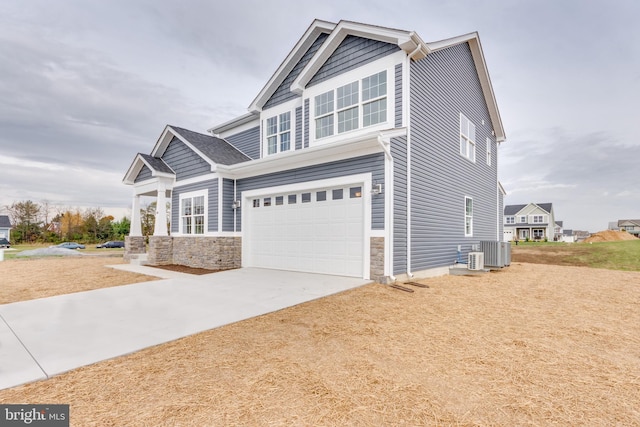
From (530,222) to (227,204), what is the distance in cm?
5326

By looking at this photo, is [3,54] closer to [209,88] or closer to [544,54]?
Answer: [209,88]

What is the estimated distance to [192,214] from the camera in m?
12.5

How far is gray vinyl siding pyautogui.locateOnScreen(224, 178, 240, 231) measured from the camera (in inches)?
444

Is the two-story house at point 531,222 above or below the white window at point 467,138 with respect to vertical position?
below

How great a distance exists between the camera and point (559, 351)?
3686 millimetres

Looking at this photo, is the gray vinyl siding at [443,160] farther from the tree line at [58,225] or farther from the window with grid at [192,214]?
the tree line at [58,225]

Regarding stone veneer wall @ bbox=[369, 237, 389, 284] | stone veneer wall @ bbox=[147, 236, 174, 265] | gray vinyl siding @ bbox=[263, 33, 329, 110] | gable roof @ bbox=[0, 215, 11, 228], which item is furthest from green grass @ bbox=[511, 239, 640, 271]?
gable roof @ bbox=[0, 215, 11, 228]

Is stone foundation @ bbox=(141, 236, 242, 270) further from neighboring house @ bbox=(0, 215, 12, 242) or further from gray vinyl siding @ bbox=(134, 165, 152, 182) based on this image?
neighboring house @ bbox=(0, 215, 12, 242)

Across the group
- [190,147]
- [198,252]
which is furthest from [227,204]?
[190,147]

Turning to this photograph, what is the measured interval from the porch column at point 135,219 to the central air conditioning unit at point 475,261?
14910 millimetres

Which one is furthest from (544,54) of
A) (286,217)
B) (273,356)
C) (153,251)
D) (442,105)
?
(153,251)

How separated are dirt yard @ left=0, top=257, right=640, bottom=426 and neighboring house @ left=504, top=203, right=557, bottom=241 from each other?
49152mm

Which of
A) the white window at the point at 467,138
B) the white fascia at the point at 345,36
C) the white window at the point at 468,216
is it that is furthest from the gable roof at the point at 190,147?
the white window at the point at 468,216

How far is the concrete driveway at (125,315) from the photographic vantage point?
3461 millimetres
